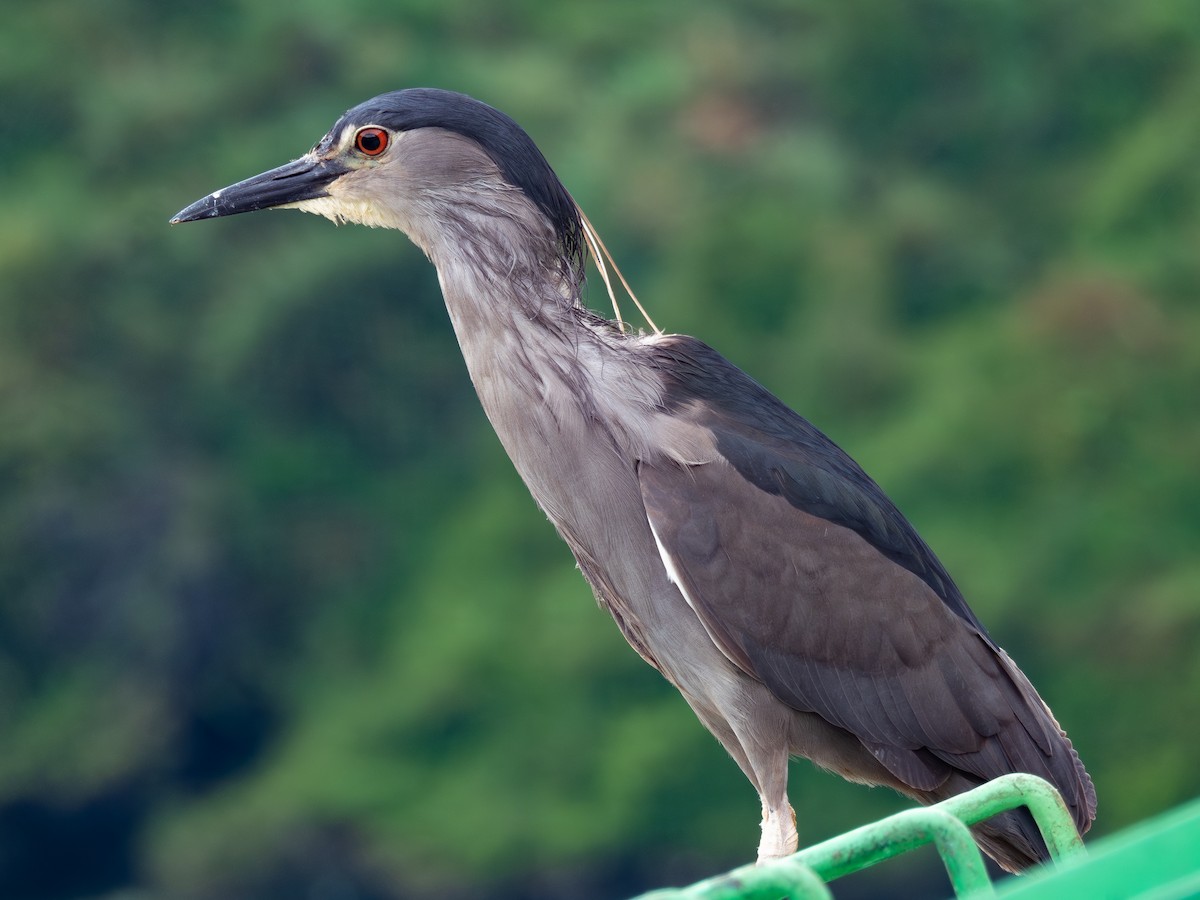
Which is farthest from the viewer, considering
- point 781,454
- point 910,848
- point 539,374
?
point 781,454

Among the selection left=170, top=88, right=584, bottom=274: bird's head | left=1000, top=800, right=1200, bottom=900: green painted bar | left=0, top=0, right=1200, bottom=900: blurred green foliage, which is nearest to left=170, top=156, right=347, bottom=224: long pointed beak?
left=170, top=88, right=584, bottom=274: bird's head

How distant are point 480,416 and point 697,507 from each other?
11739 millimetres

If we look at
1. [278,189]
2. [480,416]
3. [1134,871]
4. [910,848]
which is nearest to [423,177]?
[278,189]

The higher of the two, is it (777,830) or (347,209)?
(347,209)

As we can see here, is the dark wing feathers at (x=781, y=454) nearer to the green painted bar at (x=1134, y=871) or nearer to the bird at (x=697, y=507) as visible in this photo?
the bird at (x=697, y=507)

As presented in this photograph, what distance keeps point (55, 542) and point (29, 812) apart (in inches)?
82.4

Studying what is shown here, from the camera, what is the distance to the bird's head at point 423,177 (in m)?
2.46

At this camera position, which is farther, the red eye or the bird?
the red eye

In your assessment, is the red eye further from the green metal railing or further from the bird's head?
the green metal railing

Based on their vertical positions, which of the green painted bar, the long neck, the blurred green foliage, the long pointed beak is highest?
the long pointed beak

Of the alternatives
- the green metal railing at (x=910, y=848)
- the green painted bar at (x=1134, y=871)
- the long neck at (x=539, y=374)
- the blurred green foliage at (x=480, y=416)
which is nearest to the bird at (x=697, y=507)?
the long neck at (x=539, y=374)

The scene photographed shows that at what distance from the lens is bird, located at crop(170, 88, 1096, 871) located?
2.39 meters

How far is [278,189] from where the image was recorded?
100 inches

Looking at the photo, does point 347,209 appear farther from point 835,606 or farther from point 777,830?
point 777,830
